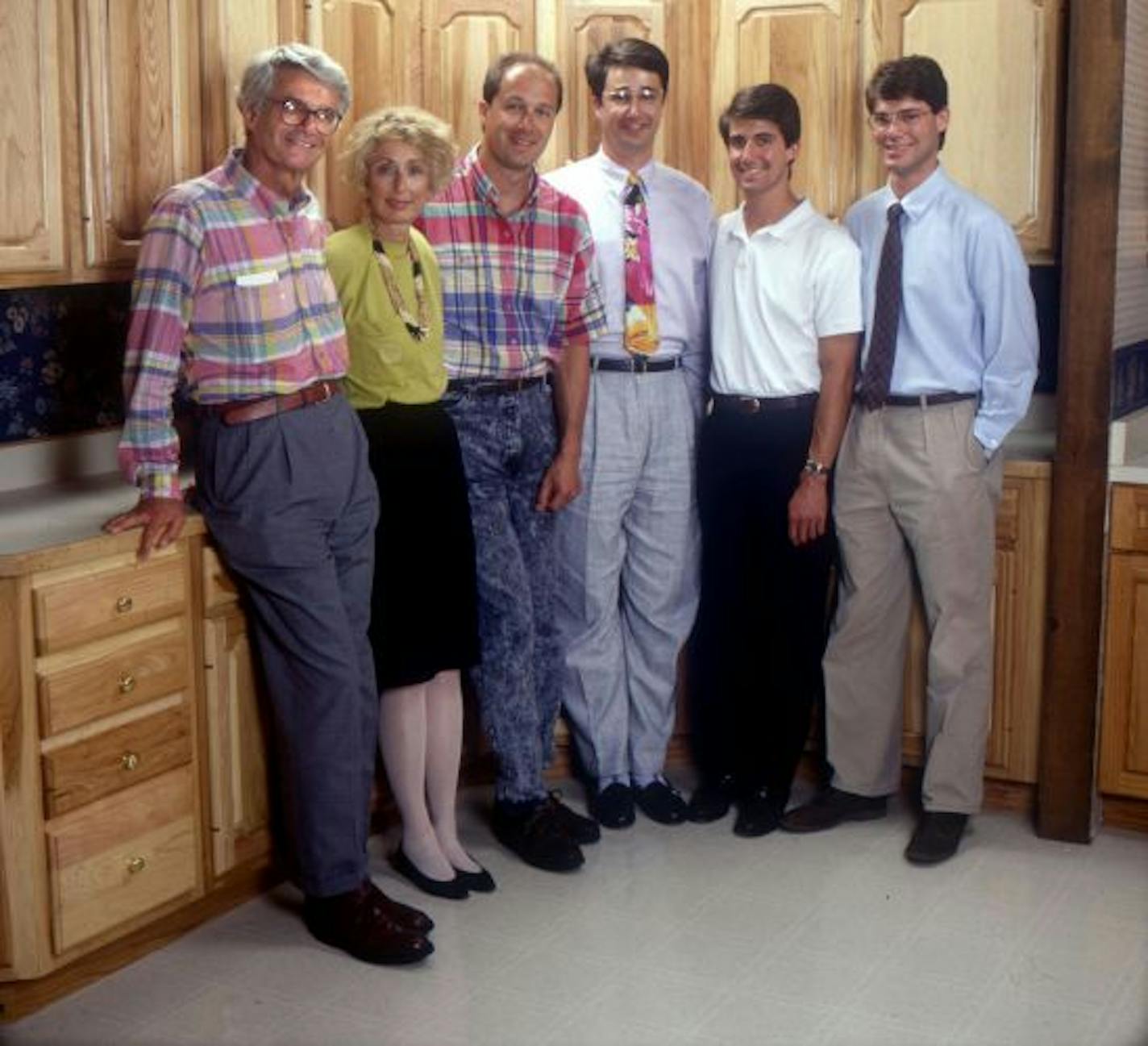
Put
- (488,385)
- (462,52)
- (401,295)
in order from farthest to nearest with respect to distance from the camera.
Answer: (462,52) < (488,385) < (401,295)

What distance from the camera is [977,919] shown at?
10.8ft

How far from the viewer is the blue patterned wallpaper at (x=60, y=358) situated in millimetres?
3455

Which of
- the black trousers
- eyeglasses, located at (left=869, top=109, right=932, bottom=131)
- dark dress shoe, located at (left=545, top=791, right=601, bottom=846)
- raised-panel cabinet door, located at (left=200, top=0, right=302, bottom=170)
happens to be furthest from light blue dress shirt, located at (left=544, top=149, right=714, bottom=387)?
dark dress shoe, located at (left=545, top=791, right=601, bottom=846)

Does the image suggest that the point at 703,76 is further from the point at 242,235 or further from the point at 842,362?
the point at 242,235

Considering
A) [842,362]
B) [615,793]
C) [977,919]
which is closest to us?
[977,919]

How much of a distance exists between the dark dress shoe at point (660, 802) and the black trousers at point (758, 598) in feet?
0.34

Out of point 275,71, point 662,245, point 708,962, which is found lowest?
point 708,962

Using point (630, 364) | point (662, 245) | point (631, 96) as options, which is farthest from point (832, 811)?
point (631, 96)

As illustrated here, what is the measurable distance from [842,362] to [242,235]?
126cm

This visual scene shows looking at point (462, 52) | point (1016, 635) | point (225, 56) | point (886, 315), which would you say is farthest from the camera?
point (462, 52)

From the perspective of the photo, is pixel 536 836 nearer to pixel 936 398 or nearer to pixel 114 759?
pixel 114 759

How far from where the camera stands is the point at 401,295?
10.6 feet

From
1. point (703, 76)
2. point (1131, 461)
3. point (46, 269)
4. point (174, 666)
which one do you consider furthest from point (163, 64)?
point (1131, 461)

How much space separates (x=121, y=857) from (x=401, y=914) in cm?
50
